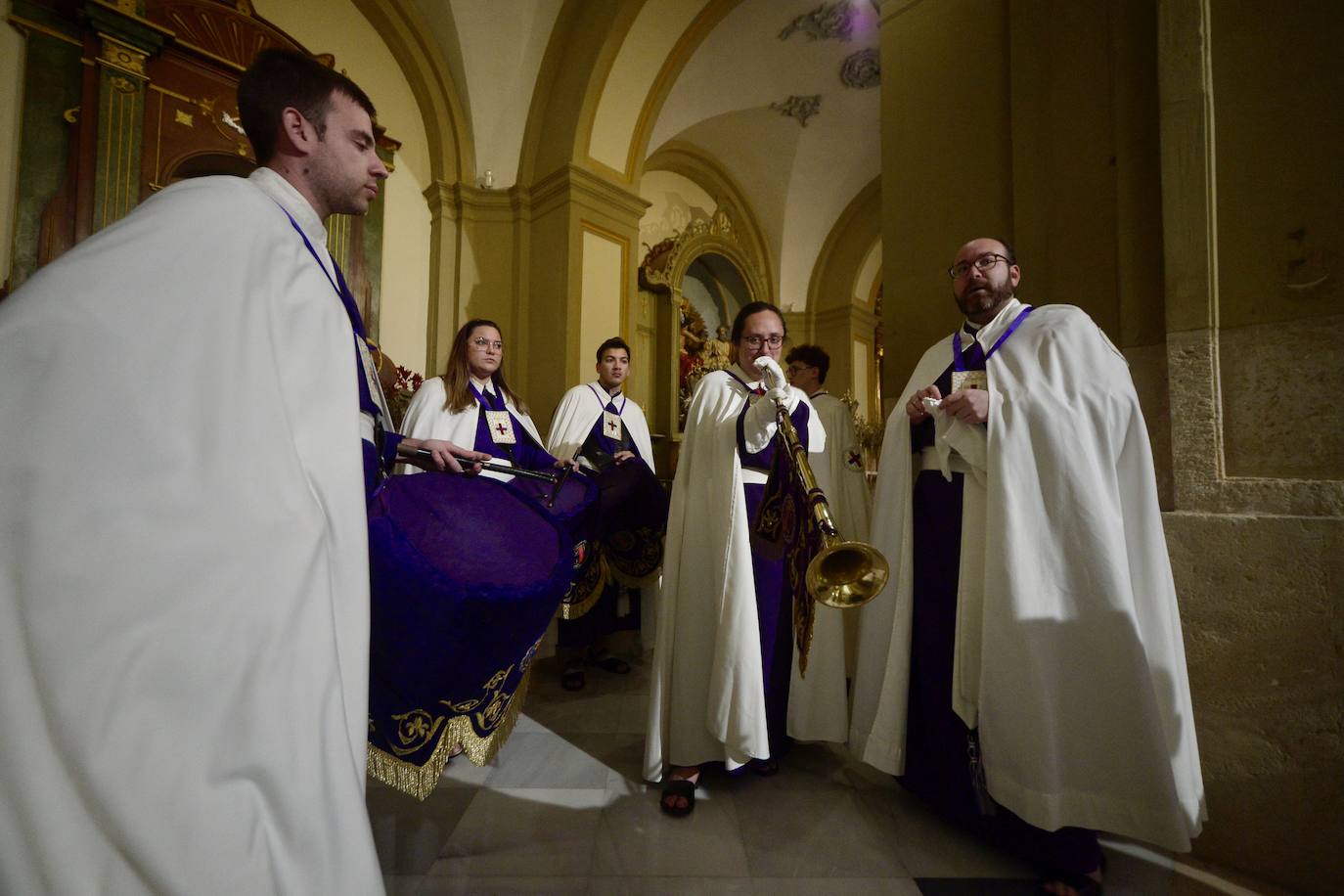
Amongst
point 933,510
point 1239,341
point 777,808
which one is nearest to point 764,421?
point 933,510

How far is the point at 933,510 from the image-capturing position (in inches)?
83.2

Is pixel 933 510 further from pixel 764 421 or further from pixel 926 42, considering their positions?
pixel 926 42

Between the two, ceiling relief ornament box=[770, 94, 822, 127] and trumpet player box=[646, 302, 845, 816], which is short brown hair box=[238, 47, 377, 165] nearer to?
trumpet player box=[646, 302, 845, 816]

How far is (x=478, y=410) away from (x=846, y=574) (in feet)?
8.05

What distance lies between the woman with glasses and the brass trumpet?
1.91 metres

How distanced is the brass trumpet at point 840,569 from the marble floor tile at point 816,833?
0.99 meters

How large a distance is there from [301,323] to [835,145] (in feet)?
33.6

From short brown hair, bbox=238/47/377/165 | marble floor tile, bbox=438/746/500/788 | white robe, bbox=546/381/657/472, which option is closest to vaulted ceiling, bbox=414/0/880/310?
white robe, bbox=546/381/657/472

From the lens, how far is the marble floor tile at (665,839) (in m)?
1.77

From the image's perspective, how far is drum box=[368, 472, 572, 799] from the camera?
137 centimetres

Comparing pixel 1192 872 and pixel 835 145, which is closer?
pixel 1192 872

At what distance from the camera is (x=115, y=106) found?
409 cm

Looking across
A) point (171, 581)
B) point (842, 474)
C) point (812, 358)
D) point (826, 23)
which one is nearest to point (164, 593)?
point (171, 581)

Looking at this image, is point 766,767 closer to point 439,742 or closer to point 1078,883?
point 1078,883
